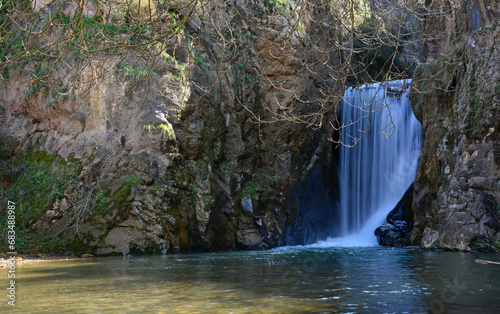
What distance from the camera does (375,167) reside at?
1759cm

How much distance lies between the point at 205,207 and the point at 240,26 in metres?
7.17

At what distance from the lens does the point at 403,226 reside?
15.4 meters

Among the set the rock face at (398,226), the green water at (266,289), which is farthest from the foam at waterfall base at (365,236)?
the green water at (266,289)

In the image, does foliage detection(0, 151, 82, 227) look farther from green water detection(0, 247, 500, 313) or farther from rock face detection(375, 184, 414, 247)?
rock face detection(375, 184, 414, 247)

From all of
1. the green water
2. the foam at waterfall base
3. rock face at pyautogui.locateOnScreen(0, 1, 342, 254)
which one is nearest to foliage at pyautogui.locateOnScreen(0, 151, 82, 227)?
rock face at pyautogui.locateOnScreen(0, 1, 342, 254)

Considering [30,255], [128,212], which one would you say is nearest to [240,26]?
[128,212]

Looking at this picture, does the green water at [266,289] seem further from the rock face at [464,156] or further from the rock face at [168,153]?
the rock face at [168,153]

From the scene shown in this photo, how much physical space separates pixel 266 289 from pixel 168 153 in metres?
8.31

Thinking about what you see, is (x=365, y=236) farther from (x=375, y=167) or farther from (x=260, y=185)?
(x=260, y=185)

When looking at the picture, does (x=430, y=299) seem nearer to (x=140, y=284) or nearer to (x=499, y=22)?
(x=140, y=284)

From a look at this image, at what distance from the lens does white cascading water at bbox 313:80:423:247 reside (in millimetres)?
16969

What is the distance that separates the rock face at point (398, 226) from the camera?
14924mm

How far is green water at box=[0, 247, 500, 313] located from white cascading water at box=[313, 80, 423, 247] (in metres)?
9.01

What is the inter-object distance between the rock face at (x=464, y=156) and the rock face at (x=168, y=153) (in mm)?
4020
